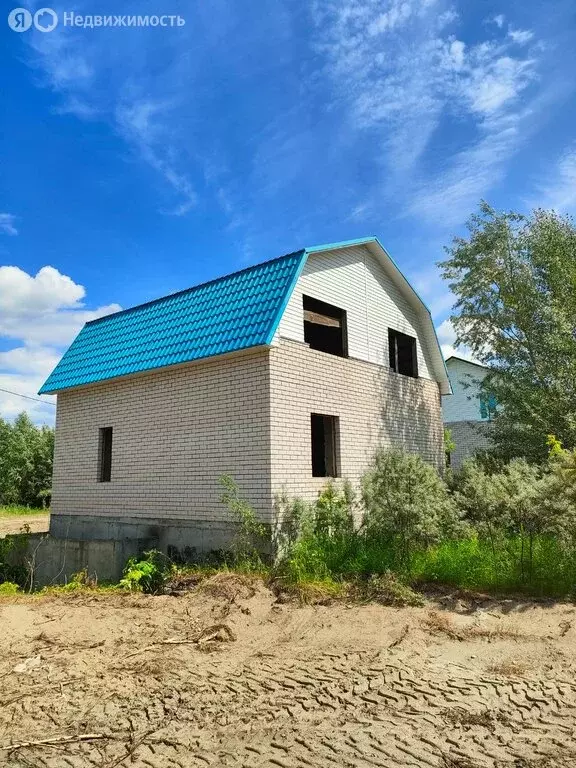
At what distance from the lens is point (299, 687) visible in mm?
4512

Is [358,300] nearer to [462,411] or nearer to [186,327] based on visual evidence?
[186,327]

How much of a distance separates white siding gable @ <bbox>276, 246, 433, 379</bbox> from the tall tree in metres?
2.70

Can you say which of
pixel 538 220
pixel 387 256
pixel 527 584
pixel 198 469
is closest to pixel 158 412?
pixel 198 469

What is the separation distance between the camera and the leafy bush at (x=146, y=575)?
843 cm

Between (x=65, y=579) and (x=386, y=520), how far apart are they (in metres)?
6.01

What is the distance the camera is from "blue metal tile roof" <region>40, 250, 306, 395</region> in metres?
9.05

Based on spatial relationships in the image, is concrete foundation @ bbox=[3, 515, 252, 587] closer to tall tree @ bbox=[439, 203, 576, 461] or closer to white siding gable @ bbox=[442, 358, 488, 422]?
tall tree @ bbox=[439, 203, 576, 461]

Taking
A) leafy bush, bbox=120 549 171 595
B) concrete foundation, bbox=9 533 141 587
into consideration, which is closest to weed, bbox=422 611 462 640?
leafy bush, bbox=120 549 171 595

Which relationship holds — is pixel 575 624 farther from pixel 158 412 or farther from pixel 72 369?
pixel 72 369

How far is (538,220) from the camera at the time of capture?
48.8 feet

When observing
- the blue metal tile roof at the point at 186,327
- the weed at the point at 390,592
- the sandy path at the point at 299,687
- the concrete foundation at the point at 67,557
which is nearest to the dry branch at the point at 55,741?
the sandy path at the point at 299,687

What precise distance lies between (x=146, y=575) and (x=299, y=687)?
484 centimetres

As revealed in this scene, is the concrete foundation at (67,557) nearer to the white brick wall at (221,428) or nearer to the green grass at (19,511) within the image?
the white brick wall at (221,428)

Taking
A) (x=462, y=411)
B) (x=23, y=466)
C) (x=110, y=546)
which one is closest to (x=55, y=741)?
(x=110, y=546)
